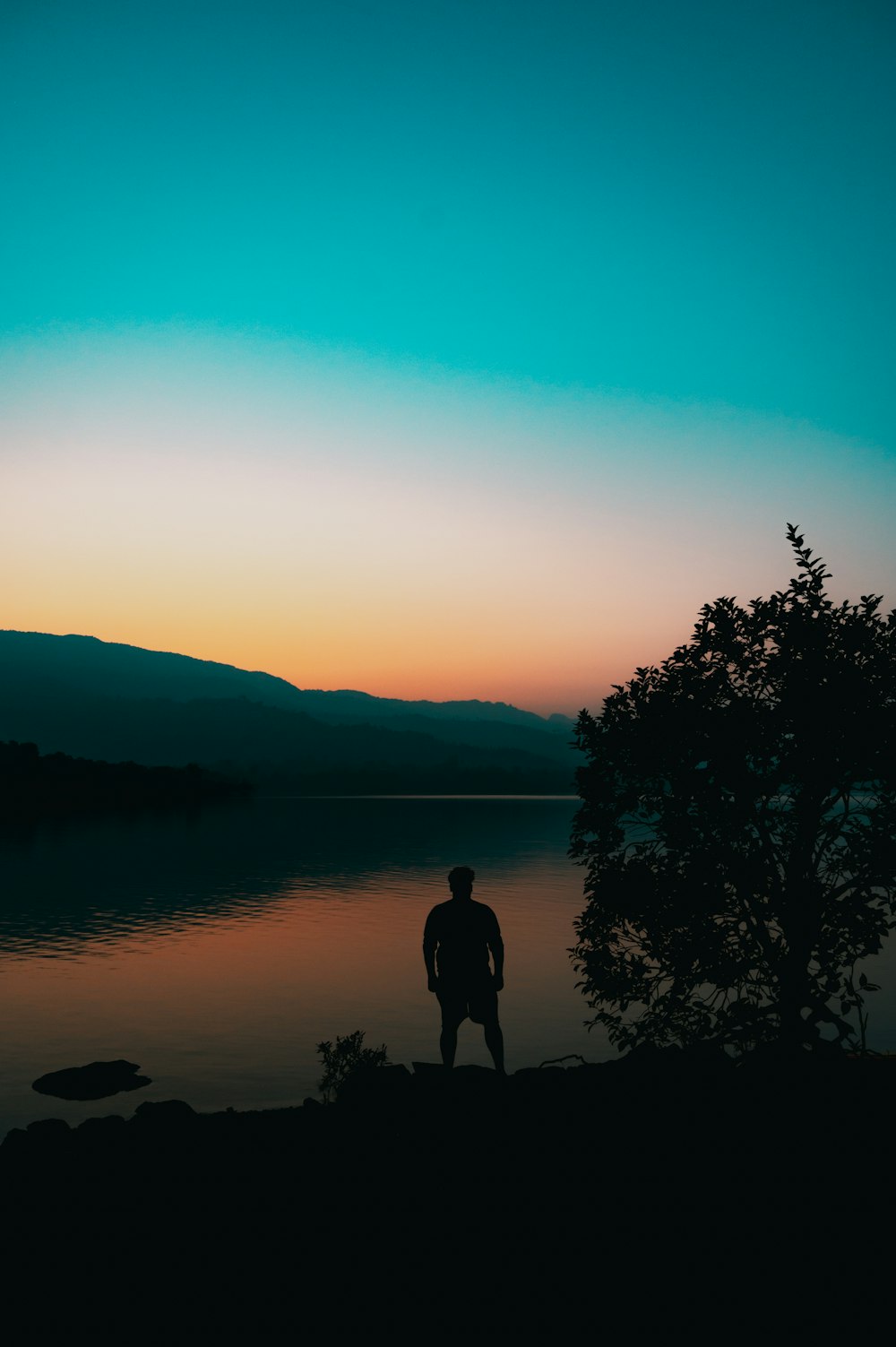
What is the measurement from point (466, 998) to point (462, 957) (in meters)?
Answer: 0.72

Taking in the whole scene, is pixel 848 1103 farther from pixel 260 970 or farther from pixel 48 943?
pixel 48 943

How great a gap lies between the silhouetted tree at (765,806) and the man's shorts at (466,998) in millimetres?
5076

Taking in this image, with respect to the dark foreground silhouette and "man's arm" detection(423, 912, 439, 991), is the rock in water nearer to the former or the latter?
the dark foreground silhouette

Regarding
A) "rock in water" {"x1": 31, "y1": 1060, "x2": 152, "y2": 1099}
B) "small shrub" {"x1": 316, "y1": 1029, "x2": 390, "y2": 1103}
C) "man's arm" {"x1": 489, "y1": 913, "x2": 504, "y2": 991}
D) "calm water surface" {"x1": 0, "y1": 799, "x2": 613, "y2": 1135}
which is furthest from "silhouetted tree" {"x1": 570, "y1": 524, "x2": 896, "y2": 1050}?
"rock in water" {"x1": 31, "y1": 1060, "x2": 152, "y2": 1099}

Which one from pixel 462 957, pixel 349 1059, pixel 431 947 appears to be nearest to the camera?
pixel 462 957

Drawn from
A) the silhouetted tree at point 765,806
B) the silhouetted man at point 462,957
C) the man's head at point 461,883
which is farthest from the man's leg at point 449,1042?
the silhouetted tree at point 765,806

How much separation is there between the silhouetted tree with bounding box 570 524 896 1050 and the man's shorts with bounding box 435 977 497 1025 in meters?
5.08

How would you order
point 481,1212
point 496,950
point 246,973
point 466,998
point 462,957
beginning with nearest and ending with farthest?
point 481,1212, point 496,950, point 462,957, point 466,998, point 246,973

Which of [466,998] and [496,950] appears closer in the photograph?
[496,950]

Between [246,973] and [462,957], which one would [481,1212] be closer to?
[462,957]

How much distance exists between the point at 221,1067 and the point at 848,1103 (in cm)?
2331

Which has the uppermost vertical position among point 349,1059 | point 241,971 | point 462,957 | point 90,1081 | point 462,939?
point 462,939

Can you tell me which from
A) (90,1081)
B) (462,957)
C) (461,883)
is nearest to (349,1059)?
(90,1081)

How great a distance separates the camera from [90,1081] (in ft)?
90.4
